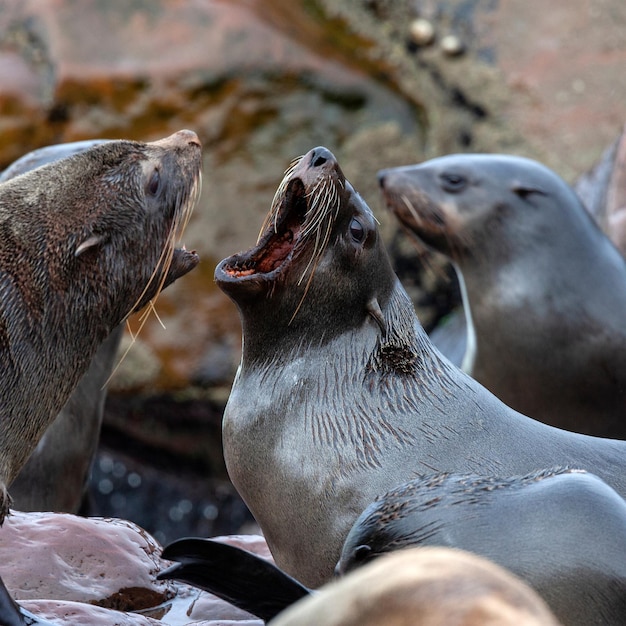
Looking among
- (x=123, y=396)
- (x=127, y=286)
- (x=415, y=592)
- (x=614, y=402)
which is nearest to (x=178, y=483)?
(x=123, y=396)

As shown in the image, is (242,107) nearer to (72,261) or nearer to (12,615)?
(72,261)

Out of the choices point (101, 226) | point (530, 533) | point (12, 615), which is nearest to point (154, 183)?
point (101, 226)

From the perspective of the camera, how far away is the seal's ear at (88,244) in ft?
16.4

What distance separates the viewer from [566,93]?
40.8 feet

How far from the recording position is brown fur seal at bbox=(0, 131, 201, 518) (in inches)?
189

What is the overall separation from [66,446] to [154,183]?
7.09 ft

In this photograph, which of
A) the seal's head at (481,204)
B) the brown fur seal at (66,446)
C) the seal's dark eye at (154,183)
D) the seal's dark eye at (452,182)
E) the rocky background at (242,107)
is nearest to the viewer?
the seal's dark eye at (154,183)

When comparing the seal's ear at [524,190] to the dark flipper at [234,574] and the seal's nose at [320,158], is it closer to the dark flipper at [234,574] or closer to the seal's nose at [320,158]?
the seal's nose at [320,158]

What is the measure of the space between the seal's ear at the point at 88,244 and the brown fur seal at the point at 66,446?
1.80 metres

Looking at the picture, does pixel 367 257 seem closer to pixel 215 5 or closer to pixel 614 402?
pixel 614 402

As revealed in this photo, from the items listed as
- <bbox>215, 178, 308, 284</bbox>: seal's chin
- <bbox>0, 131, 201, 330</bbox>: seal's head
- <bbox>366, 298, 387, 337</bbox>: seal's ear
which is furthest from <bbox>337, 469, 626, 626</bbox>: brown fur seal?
<bbox>0, 131, 201, 330</bbox>: seal's head

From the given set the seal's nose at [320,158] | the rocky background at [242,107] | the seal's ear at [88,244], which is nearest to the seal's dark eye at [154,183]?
the seal's ear at [88,244]

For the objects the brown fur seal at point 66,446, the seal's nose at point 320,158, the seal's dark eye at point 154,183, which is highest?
the seal's nose at point 320,158

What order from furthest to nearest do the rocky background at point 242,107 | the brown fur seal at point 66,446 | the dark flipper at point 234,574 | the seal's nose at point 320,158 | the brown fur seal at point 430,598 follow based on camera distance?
the rocky background at point 242,107
the brown fur seal at point 66,446
the seal's nose at point 320,158
the dark flipper at point 234,574
the brown fur seal at point 430,598
